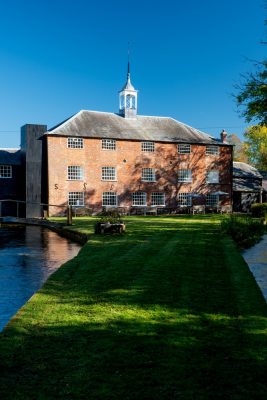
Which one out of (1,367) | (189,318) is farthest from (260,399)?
(1,367)

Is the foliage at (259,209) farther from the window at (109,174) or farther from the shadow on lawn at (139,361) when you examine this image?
the shadow on lawn at (139,361)

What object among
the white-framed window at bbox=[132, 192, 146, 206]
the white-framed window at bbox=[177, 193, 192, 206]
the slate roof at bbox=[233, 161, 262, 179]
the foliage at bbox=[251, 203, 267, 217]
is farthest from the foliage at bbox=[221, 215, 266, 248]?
the slate roof at bbox=[233, 161, 262, 179]

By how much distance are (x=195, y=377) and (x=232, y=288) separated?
4.34 meters

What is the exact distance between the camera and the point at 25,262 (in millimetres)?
15664

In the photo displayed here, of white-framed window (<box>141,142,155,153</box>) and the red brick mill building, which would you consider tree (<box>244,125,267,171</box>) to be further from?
white-framed window (<box>141,142,155,153</box>)

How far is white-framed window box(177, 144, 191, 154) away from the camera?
45.8 meters

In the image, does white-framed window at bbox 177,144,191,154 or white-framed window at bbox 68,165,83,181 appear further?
white-framed window at bbox 177,144,191,154

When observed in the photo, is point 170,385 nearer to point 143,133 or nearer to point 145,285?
point 145,285

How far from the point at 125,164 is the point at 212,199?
10850 millimetres

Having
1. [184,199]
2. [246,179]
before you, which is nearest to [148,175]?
[184,199]

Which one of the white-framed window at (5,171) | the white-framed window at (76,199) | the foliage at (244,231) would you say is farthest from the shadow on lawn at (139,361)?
the white-framed window at (5,171)

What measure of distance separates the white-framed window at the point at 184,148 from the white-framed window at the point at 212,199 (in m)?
5.40

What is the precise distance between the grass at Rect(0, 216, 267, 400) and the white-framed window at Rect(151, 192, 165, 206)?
33.5m

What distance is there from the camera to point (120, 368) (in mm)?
5344
